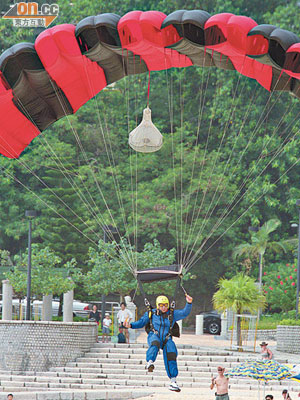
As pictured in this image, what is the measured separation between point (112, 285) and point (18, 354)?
8053mm

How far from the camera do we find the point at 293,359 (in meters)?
22.7

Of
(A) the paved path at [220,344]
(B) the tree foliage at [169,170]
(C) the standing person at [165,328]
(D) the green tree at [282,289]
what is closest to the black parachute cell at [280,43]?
(C) the standing person at [165,328]

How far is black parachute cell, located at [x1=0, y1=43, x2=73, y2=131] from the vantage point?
557 inches

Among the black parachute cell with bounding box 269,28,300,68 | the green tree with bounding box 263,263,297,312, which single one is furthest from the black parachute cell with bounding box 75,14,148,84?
the green tree with bounding box 263,263,297,312

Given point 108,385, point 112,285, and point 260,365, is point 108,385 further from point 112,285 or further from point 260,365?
point 112,285

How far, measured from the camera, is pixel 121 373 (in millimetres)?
21672

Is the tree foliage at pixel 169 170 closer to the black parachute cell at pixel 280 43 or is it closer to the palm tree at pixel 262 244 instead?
the palm tree at pixel 262 244

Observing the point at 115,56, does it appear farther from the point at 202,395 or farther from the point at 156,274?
the point at 202,395

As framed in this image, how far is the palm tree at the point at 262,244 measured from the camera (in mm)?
39656

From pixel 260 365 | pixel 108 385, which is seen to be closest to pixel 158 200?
pixel 108 385

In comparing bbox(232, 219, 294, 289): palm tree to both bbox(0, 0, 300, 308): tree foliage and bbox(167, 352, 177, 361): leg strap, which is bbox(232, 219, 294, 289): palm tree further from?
bbox(167, 352, 177, 361): leg strap

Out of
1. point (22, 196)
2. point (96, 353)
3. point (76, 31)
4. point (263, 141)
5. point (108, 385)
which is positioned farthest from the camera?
point (22, 196)

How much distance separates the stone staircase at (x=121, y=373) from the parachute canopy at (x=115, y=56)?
733cm

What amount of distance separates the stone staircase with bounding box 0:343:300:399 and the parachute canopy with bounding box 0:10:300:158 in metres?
7.33
